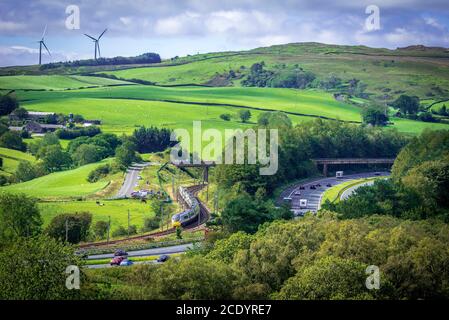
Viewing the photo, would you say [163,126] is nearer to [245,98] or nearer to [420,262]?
[245,98]

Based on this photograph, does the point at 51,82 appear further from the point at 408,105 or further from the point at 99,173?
the point at 99,173

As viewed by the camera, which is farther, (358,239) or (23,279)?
(358,239)

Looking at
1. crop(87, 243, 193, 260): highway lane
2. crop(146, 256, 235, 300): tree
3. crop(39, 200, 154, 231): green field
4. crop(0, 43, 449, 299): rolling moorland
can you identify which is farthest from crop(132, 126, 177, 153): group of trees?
crop(146, 256, 235, 300): tree

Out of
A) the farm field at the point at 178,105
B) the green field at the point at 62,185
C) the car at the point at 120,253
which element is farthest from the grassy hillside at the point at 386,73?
the car at the point at 120,253

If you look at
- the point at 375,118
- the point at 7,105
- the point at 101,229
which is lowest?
the point at 101,229

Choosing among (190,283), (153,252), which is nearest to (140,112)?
(153,252)

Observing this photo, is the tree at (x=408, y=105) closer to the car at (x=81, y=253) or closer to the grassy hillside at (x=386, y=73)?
the grassy hillside at (x=386, y=73)

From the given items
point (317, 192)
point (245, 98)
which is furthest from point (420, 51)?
point (317, 192)
